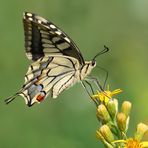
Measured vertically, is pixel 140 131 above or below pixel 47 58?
below

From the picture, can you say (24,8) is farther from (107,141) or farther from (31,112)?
(107,141)

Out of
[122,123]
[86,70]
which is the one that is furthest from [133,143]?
[86,70]

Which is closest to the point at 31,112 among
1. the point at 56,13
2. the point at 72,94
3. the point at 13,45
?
the point at 72,94

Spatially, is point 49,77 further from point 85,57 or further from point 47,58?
point 85,57

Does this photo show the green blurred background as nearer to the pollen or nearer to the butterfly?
the butterfly

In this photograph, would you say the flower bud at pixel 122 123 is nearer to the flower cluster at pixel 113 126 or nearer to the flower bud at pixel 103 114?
the flower cluster at pixel 113 126

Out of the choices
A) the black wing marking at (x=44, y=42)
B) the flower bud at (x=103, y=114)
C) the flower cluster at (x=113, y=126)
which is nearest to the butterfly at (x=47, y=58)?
the black wing marking at (x=44, y=42)
